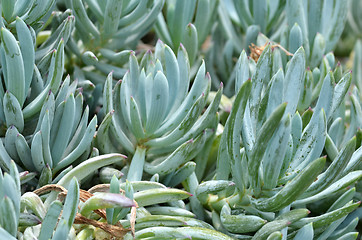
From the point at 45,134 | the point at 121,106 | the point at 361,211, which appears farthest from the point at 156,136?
the point at 361,211

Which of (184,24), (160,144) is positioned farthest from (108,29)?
(160,144)

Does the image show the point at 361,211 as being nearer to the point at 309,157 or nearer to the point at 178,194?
the point at 309,157

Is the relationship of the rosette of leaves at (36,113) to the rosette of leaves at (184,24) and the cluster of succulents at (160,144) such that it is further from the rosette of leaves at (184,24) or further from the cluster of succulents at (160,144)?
the rosette of leaves at (184,24)

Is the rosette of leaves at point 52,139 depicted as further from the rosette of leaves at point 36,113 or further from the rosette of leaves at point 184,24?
the rosette of leaves at point 184,24

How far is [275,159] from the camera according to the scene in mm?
662

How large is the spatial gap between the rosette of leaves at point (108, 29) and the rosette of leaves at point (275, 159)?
244mm

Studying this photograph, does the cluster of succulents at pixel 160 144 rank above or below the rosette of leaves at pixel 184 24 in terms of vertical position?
below

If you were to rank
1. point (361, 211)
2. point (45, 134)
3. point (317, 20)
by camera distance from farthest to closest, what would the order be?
1. point (317, 20)
2. point (361, 211)
3. point (45, 134)

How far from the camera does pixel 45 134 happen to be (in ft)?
2.30

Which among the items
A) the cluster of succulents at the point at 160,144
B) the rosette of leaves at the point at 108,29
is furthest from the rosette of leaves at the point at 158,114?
the rosette of leaves at the point at 108,29

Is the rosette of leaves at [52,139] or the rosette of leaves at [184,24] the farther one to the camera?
the rosette of leaves at [184,24]

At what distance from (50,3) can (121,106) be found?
0.18 metres

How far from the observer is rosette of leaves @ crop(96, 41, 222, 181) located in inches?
29.9

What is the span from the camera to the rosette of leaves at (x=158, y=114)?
758 mm
